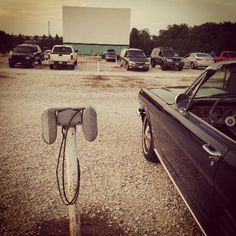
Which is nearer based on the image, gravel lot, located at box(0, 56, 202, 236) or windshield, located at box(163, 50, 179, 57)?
gravel lot, located at box(0, 56, 202, 236)

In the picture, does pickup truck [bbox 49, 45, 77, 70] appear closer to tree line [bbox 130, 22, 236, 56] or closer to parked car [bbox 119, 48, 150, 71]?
parked car [bbox 119, 48, 150, 71]

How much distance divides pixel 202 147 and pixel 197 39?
50896mm

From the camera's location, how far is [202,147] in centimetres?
229

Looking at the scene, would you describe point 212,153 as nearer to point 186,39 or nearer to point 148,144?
point 148,144

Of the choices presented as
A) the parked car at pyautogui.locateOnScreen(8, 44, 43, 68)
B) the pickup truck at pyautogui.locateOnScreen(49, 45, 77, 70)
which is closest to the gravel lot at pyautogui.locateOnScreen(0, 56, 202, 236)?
the pickup truck at pyautogui.locateOnScreen(49, 45, 77, 70)

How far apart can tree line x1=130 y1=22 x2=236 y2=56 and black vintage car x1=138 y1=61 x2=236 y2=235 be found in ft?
134

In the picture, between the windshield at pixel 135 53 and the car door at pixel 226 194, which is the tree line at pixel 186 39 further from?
the car door at pixel 226 194

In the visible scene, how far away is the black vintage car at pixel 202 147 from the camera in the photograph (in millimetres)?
1916

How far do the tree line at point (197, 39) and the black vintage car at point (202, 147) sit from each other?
4076 centimetres

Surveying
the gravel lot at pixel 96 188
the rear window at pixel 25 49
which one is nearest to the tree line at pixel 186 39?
the rear window at pixel 25 49

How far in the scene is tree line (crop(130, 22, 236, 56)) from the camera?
142 ft

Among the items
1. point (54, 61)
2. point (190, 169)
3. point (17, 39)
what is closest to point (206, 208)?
point (190, 169)

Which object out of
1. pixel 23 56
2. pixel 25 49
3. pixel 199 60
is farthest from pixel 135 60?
pixel 25 49

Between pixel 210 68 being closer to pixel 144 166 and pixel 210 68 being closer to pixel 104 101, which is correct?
pixel 144 166
